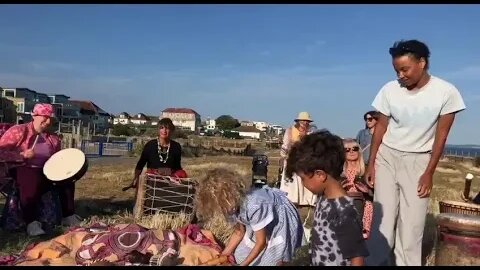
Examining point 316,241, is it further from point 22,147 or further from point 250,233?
point 22,147

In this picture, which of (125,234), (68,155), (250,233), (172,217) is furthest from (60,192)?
(250,233)

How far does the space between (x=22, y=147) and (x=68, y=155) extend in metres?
0.67

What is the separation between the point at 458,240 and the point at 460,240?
0.05 feet

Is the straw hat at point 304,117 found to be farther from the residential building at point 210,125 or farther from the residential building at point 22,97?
the residential building at point 210,125

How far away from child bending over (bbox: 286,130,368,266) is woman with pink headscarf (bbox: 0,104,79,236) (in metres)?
4.56

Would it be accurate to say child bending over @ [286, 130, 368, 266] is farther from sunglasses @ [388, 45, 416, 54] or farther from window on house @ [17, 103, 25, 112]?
window on house @ [17, 103, 25, 112]

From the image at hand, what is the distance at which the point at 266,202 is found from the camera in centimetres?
496

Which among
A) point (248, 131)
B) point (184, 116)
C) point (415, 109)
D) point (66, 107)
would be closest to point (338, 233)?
point (415, 109)

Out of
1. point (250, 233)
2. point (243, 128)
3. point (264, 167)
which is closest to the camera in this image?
point (250, 233)

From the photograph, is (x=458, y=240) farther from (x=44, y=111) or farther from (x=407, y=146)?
(x=44, y=111)

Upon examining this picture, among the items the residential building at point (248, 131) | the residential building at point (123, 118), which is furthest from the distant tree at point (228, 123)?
the residential building at point (123, 118)

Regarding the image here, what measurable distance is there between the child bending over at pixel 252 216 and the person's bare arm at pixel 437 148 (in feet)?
3.97

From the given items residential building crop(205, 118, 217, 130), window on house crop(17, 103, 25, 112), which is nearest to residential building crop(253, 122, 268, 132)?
residential building crop(205, 118, 217, 130)

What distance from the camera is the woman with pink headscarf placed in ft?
24.4
